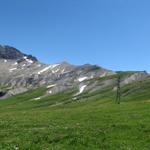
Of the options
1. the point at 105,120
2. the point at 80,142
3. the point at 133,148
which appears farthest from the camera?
the point at 105,120

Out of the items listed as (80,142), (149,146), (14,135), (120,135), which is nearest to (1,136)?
(14,135)

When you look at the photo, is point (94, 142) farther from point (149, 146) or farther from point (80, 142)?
point (149, 146)

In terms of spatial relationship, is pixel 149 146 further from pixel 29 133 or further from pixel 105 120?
pixel 105 120

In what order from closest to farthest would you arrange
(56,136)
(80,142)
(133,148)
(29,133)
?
(133,148)
(80,142)
(56,136)
(29,133)

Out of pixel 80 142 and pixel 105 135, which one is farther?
pixel 105 135

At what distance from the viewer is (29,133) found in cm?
3812

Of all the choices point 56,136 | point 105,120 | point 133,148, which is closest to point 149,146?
point 133,148

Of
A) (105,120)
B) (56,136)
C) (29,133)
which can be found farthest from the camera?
(105,120)

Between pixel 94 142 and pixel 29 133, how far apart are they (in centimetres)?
761

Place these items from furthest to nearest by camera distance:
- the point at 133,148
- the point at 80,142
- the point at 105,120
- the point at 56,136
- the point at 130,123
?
the point at 105,120 < the point at 130,123 < the point at 56,136 < the point at 80,142 < the point at 133,148

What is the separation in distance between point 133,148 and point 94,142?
145 inches

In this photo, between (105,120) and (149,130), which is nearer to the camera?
(149,130)

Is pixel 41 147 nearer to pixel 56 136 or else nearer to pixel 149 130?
pixel 56 136

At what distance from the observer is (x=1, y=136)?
37.2m
